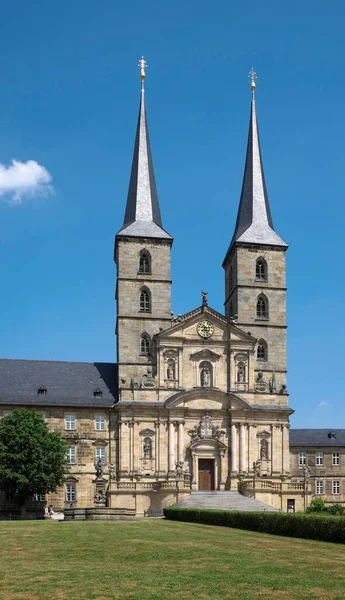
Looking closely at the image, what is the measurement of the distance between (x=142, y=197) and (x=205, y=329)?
44.4 feet

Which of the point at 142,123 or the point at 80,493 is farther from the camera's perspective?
the point at 142,123

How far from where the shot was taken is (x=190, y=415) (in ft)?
226

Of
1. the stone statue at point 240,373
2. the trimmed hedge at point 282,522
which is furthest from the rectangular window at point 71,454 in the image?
the trimmed hedge at point 282,522

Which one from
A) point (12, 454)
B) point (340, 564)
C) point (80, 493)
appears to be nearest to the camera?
point (340, 564)

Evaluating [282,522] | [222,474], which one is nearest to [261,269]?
[222,474]

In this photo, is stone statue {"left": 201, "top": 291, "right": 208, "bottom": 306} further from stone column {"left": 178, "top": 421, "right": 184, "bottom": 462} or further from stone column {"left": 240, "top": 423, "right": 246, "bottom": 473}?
stone column {"left": 240, "top": 423, "right": 246, "bottom": 473}

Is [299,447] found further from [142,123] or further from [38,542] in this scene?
[38,542]

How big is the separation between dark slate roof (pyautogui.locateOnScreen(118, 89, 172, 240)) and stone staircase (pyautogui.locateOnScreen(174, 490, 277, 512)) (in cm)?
2252

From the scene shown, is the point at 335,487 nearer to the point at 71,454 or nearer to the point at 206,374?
the point at 206,374

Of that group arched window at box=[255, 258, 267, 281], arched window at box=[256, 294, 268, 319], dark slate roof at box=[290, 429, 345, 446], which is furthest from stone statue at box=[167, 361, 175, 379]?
dark slate roof at box=[290, 429, 345, 446]

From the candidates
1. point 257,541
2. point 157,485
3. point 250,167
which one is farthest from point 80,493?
point 257,541

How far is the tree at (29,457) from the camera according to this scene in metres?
60.8

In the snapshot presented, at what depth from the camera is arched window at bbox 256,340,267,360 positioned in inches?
2837

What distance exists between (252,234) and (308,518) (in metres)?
42.8
